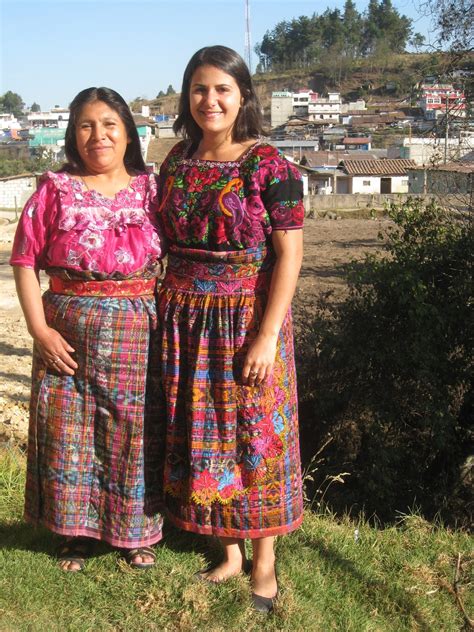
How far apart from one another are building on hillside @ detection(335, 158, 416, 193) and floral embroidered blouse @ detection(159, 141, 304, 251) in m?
36.9

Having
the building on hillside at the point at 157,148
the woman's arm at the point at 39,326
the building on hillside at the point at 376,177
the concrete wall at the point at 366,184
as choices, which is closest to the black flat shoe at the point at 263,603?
the woman's arm at the point at 39,326

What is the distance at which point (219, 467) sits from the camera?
2.26 meters

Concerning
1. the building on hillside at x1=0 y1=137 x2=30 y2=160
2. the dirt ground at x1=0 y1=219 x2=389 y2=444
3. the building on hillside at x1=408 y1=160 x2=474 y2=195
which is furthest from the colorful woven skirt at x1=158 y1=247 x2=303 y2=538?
the building on hillside at x1=0 y1=137 x2=30 y2=160

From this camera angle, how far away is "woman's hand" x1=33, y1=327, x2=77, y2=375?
2.32m

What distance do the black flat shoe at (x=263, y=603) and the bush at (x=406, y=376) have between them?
2.63 m

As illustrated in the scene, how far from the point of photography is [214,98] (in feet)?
7.21

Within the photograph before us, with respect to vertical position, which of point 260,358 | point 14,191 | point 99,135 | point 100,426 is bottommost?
point 100,426

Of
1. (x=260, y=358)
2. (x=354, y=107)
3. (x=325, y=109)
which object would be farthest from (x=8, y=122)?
(x=260, y=358)

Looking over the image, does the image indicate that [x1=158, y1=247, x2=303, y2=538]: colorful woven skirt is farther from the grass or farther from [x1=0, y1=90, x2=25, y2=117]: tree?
[x1=0, y1=90, x2=25, y2=117]: tree

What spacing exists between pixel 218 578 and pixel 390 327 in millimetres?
3249

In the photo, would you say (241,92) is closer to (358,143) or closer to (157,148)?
(157,148)

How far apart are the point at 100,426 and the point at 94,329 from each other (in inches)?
13.1

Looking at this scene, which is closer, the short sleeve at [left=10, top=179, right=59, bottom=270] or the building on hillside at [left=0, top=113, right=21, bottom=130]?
the short sleeve at [left=10, top=179, right=59, bottom=270]

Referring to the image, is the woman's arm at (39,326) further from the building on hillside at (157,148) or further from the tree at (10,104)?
the tree at (10,104)
